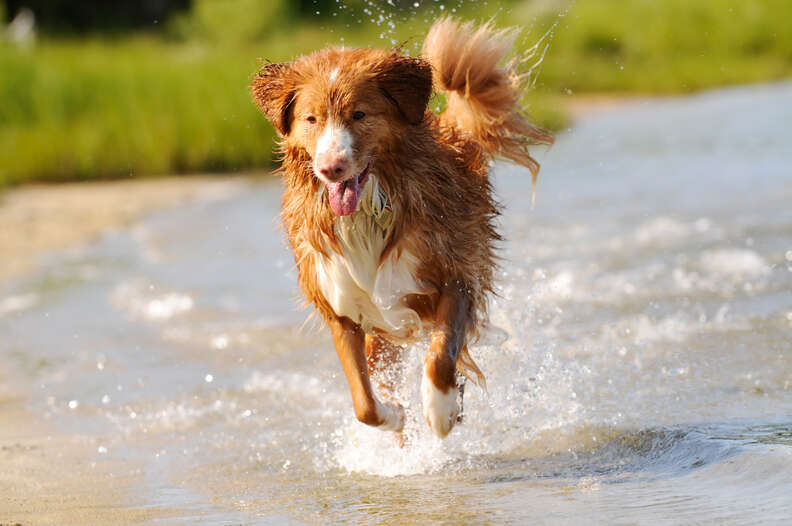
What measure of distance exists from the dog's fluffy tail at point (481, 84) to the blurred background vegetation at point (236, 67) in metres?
0.25

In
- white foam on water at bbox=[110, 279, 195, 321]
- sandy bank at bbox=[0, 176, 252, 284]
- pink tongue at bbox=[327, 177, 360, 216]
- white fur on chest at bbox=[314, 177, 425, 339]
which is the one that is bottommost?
sandy bank at bbox=[0, 176, 252, 284]

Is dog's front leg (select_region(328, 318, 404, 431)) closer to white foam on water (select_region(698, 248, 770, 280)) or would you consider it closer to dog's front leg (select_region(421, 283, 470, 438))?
dog's front leg (select_region(421, 283, 470, 438))

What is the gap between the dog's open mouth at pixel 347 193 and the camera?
14.5 feet

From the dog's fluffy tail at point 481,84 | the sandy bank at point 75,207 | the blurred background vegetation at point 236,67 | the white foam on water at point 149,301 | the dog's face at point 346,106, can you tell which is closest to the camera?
the dog's face at point 346,106

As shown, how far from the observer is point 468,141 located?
526 centimetres

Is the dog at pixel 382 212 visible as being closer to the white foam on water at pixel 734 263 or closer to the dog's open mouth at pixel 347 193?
the dog's open mouth at pixel 347 193

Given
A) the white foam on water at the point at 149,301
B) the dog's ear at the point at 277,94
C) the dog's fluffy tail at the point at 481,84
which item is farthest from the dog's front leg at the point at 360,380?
the white foam on water at the point at 149,301

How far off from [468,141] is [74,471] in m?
2.22

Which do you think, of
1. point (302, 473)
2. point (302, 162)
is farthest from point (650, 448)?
point (302, 162)

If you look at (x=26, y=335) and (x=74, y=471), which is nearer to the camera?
(x=74, y=471)

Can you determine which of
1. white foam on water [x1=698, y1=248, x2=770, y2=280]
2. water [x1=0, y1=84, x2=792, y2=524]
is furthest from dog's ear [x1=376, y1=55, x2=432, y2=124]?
white foam on water [x1=698, y1=248, x2=770, y2=280]

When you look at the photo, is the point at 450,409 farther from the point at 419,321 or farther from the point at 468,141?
the point at 468,141

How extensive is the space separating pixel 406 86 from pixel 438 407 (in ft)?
4.01

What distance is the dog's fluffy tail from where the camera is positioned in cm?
Answer: 533
